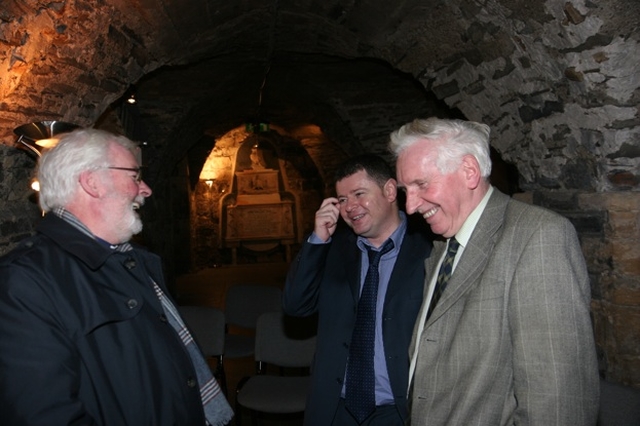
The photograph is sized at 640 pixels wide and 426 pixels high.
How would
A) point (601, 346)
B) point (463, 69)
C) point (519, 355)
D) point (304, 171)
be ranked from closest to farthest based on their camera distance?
point (519, 355), point (601, 346), point (463, 69), point (304, 171)

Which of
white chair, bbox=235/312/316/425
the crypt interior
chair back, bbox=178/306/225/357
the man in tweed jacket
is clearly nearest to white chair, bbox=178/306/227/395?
chair back, bbox=178/306/225/357

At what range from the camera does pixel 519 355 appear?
4.37ft

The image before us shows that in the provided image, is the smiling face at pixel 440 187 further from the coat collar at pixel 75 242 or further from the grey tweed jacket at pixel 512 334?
the coat collar at pixel 75 242

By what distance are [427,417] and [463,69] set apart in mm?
3019

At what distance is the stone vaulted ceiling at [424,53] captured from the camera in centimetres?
266

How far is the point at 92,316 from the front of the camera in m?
1.50

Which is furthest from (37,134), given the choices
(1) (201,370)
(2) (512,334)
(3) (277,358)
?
(2) (512,334)

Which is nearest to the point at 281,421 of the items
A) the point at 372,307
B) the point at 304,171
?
the point at 372,307

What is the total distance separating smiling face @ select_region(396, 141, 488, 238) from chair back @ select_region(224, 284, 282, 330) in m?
3.01

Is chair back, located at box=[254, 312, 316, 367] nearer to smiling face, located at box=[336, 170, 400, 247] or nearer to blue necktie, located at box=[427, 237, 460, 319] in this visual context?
smiling face, located at box=[336, 170, 400, 247]

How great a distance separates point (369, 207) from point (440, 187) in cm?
69

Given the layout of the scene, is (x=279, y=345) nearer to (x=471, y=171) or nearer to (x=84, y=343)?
(x=84, y=343)

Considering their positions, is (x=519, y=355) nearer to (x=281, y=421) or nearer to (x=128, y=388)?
(x=128, y=388)

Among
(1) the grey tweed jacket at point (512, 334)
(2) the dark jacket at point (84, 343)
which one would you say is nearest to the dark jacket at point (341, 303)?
(1) the grey tweed jacket at point (512, 334)
